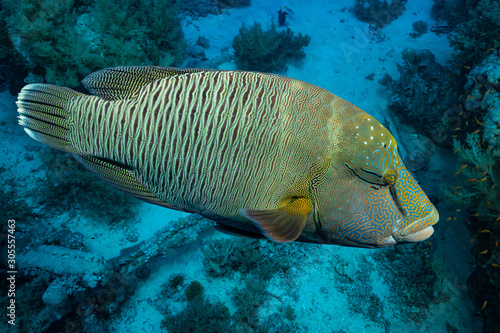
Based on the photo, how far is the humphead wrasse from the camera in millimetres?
1760

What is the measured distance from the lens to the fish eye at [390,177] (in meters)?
1.71

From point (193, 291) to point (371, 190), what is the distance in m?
4.56

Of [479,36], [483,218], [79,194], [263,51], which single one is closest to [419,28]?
[479,36]

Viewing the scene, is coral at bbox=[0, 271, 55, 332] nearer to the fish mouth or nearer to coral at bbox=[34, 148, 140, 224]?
coral at bbox=[34, 148, 140, 224]

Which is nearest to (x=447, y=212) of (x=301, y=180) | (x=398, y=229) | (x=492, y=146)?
(x=492, y=146)

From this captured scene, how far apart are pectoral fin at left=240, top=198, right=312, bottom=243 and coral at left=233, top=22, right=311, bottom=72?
26.5 feet

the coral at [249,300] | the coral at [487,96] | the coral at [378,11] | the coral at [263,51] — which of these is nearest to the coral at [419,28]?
the coral at [378,11]

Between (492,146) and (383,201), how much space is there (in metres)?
6.14

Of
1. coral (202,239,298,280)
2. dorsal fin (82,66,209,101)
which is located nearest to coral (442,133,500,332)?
coral (202,239,298,280)

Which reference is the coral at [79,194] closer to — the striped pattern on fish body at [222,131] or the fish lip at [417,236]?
the striped pattern on fish body at [222,131]

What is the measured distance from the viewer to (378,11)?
12.3 m

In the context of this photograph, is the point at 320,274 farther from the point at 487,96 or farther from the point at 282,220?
the point at 487,96

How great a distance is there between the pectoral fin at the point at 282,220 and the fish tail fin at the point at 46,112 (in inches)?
60.3

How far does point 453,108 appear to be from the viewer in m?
7.62
